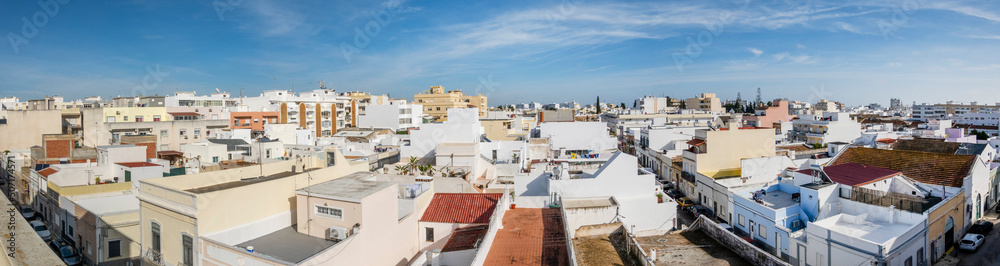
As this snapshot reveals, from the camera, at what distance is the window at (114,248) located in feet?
55.8

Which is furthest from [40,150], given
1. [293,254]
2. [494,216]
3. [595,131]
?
[595,131]

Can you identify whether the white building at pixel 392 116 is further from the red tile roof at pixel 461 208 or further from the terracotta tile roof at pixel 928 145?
the terracotta tile roof at pixel 928 145

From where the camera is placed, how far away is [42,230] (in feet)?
69.6

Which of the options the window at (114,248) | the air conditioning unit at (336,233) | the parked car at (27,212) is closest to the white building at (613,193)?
the air conditioning unit at (336,233)

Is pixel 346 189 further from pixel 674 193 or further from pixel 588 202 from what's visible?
pixel 674 193

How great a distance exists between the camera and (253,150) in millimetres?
33000

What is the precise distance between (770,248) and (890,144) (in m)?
23.1

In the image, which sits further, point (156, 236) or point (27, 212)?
point (27, 212)

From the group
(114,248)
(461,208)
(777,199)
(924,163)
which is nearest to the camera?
(114,248)

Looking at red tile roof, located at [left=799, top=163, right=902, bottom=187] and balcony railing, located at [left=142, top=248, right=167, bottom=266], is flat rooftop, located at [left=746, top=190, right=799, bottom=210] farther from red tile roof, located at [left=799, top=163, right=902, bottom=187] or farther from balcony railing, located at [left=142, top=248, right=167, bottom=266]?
balcony railing, located at [left=142, top=248, right=167, bottom=266]

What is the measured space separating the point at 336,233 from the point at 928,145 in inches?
1357

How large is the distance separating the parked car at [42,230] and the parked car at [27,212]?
1759 mm

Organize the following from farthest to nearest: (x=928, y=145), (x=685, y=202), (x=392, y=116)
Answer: (x=392, y=116), (x=928, y=145), (x=685, y=202)

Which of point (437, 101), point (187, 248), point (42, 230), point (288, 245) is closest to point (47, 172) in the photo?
point (42, 230)
